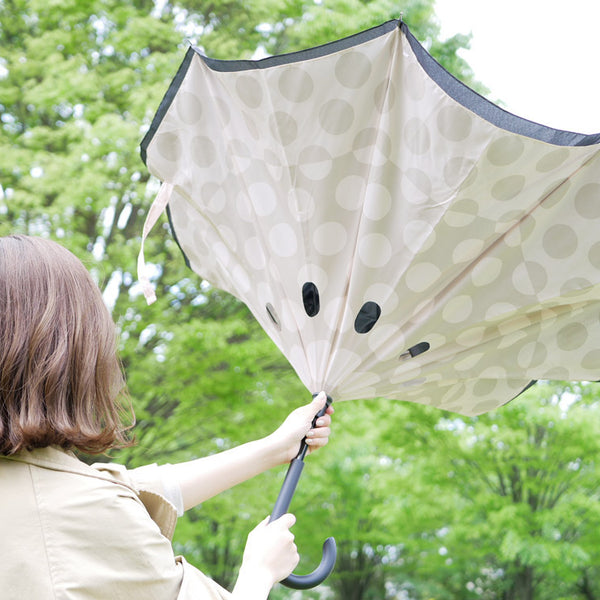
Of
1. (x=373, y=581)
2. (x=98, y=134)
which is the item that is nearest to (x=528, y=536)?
(x=98, y=134)

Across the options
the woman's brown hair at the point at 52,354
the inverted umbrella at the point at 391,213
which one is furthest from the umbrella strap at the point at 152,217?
the woman's brown hair at the point at 52,354

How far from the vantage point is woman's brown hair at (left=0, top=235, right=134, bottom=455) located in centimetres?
122

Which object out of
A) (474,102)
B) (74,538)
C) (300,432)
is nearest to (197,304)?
(300,432)

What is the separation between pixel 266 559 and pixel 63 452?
54 centimetres

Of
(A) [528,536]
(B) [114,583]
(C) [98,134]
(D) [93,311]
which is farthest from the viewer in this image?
(A) [528,536]

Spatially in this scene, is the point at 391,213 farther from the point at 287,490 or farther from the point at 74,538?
the point at 74,538

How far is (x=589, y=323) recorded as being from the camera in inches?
80.0

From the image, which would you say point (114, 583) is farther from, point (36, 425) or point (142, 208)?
point (142, 208)

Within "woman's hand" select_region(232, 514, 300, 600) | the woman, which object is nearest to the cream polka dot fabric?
"woman's hand" select_region(232, 514, 300, 600)

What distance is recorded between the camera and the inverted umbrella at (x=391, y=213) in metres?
1.73

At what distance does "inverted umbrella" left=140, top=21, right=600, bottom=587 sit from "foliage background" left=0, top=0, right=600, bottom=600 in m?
3.59

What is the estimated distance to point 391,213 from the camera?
6.26 ft

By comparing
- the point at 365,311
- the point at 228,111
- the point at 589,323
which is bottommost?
the point at 365,311

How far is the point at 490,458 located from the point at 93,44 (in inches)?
251
